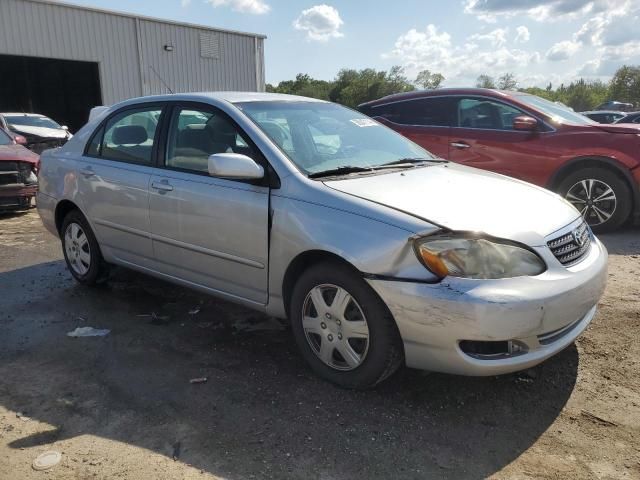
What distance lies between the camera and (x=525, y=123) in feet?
21.3

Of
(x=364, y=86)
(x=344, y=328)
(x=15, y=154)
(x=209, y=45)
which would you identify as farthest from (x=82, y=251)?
(x=364, y=86)

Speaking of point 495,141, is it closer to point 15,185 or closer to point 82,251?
point 82,251

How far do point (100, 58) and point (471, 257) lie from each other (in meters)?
19.5

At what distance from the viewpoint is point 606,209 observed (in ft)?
20.6

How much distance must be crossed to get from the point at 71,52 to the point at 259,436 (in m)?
19.1

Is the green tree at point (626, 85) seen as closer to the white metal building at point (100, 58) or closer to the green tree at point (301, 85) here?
the green tree at point (301, 85)

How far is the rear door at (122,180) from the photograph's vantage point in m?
4.07

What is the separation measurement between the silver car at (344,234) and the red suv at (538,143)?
299 cm

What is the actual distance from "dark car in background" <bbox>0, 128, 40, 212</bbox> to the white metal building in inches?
342

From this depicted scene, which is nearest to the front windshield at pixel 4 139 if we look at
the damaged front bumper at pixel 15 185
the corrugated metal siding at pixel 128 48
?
the damaged front bumper at pixel 15 185

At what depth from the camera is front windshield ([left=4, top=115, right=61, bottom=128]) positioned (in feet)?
42.1

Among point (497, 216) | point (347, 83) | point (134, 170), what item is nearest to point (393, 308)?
point (497, 216)

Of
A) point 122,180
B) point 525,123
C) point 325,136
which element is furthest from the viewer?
point 525,123

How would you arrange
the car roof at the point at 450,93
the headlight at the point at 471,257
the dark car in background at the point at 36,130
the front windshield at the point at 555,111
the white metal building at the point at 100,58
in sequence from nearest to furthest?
the headlight at the point at 471,257
the front windshield at the point at 555,111
the car roof at the point at 450,93
the dark car in background at the point at 36,130
the white metal building at the point at 100,58
